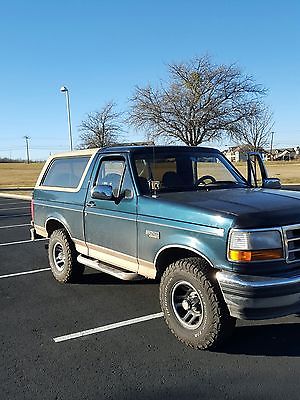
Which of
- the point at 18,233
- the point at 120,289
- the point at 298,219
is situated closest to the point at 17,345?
the point at 120,289

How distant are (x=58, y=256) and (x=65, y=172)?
50.3 inches

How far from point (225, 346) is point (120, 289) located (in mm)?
2183

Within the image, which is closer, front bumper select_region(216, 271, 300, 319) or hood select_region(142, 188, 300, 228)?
front bumper select_region(216, 271, 300, 319)

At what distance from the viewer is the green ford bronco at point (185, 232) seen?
3643 mm

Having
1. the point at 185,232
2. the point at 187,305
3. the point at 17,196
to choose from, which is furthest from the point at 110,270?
the point at 17,196

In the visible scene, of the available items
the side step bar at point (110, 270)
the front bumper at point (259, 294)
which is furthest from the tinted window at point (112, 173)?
the front bumper at point (259, 294)

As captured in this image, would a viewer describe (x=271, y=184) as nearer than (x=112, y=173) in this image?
No

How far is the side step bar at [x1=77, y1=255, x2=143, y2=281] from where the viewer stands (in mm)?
4852

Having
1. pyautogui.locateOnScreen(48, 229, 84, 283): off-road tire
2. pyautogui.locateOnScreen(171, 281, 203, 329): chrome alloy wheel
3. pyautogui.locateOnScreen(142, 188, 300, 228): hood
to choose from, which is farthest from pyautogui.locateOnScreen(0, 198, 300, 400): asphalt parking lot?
pyautogui.locateOnScreen(142, 188, 300, 228): hood

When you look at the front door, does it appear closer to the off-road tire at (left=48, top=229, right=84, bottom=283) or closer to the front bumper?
the off-road tire at (left=48, top=229, right=84, bottom=283)

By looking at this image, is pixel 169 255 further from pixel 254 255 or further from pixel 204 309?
pixel 254 255

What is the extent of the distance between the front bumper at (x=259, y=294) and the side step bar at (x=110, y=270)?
1406 mm

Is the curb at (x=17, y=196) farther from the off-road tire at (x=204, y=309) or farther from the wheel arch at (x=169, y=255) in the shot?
the off-road tire at (x=204, y=309)

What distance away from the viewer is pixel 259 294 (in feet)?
11.6
